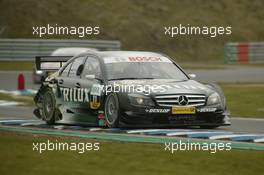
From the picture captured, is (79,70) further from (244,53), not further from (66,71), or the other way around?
(244,53)

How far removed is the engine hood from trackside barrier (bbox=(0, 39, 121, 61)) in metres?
25.6

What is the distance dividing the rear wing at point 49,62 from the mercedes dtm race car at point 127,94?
24 mm

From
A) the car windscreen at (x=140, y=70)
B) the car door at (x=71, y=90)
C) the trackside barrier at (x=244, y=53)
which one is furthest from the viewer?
the trackside barrier at (x=244, y=53)

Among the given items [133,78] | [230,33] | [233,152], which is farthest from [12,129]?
[230,33]

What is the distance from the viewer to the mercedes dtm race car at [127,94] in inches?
545

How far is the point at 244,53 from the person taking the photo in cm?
4459

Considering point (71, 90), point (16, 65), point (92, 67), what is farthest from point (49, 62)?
point (16, 65)

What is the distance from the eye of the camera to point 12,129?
1519cm

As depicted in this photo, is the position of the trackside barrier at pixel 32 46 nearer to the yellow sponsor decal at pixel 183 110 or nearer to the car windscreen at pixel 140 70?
the car windscreen at pixel 140 70

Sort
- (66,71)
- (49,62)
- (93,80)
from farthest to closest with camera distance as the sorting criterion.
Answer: (49,62) → (66,71) → (93,80)

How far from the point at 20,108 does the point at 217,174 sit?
37.8 ft

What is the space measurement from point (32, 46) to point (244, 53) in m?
10.9

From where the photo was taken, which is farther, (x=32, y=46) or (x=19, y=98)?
(x=32, y=46)

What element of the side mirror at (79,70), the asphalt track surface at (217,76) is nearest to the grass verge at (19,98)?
the asphalt track surface at (217,76)
